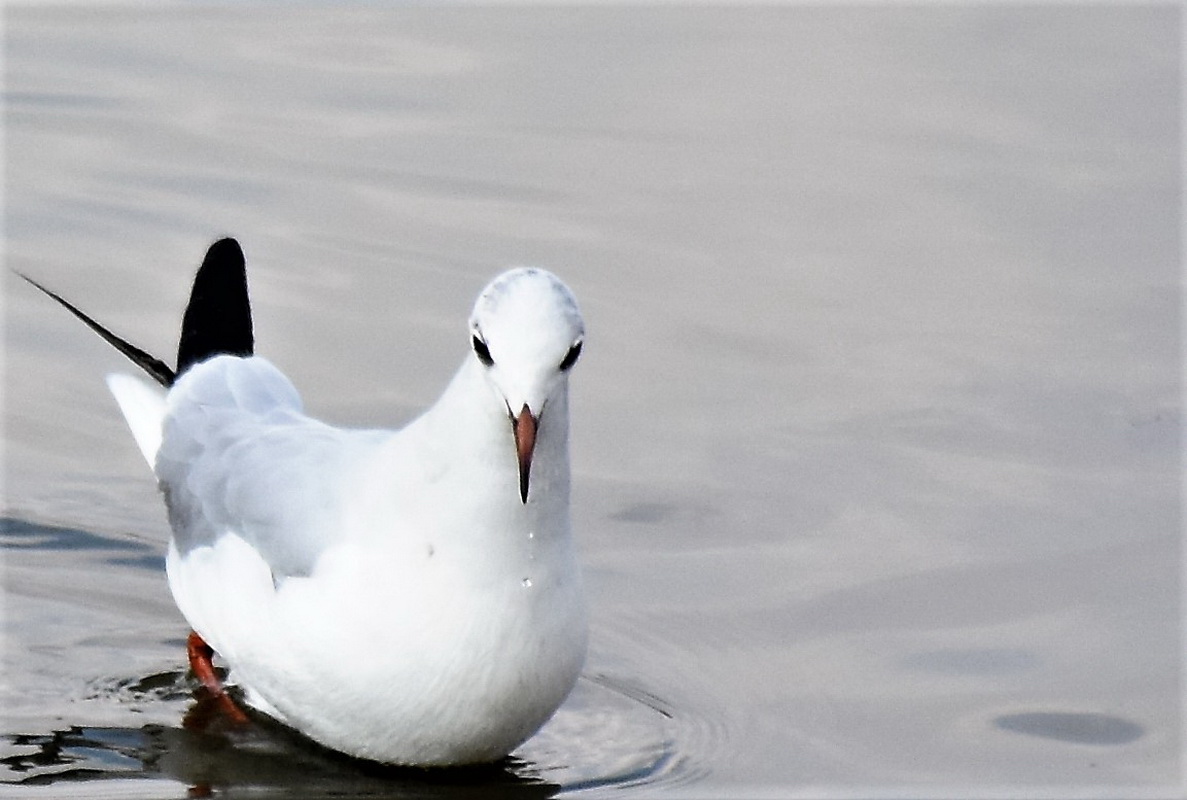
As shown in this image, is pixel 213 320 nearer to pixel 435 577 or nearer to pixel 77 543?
pixel 77 543

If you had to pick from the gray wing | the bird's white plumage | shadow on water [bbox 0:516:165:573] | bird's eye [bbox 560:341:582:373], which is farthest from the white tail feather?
bird's eye [bbox 560:341:582:373]

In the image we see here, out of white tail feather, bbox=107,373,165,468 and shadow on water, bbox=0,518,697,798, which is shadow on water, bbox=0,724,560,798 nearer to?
shadow on water, bbox=0,518,697,798

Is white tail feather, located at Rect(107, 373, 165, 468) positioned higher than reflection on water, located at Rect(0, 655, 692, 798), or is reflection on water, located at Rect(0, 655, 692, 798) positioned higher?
white tail feather, located at Rect(107, 373, 165, 468)

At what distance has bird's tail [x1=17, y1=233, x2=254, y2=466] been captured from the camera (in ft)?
21.4

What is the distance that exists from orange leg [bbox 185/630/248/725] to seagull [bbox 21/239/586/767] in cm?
19

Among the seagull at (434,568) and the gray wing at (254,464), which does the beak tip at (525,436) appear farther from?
the gray wing at (254,464)

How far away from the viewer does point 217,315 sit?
6586mm

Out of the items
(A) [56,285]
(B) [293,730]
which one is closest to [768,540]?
(B) [293,730]

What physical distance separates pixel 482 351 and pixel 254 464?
1196 mm

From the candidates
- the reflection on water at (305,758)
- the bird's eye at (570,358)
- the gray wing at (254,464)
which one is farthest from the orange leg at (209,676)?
the bird's eye at (570,358)

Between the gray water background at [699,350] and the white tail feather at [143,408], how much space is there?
0.38 metres

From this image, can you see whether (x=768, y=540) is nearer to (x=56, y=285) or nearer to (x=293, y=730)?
(x=293, y=730)

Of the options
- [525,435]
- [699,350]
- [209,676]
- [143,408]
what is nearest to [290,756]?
[209,676]

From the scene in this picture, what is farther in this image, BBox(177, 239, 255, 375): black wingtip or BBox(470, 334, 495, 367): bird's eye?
BBox(177, 239, 255, 375): black wingtip
